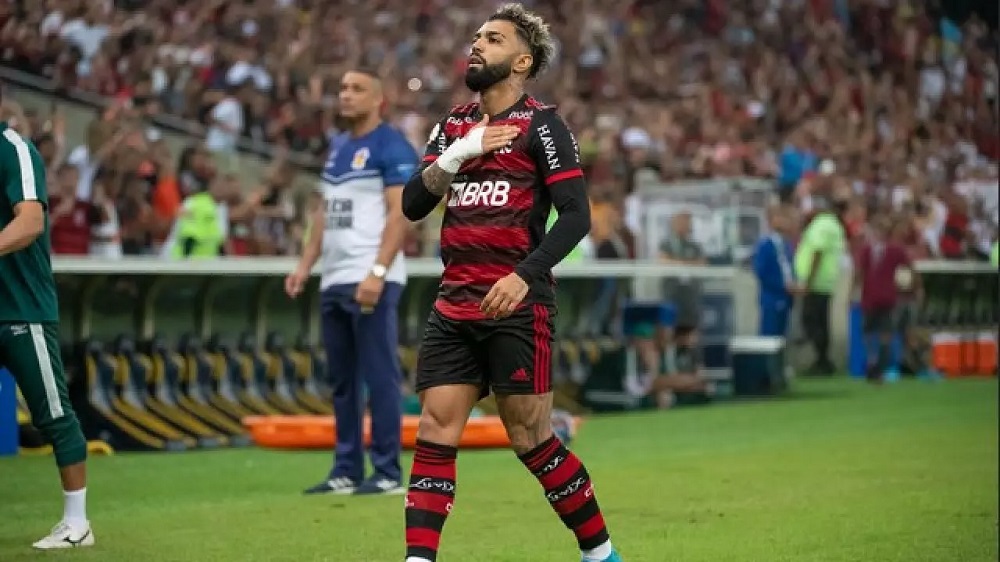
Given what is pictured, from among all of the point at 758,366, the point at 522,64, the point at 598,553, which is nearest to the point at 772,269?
the point at 758,366

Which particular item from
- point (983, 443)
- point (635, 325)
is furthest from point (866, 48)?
point (983, 443)

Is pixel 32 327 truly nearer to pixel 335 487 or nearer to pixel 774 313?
pixel 335 487

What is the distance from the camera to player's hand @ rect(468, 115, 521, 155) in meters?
7.01

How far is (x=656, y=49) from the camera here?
34.8m

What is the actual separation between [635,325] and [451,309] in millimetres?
12990

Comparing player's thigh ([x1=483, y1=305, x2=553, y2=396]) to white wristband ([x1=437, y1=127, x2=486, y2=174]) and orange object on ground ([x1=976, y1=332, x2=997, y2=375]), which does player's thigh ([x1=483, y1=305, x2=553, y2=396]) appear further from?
orange object on ground ([x1=976, y1=332, x2=997, y2=375])

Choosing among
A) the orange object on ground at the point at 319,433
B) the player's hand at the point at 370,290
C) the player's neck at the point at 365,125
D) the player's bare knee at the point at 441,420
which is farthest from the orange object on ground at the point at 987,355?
the player's bare knee at the point at 441,420

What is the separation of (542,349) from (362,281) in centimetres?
378

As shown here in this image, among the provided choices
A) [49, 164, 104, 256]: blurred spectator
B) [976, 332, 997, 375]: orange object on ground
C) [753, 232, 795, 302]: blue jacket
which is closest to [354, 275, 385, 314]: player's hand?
[49, 164, 104, 256]: blurred spectator

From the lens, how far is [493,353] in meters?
7.15

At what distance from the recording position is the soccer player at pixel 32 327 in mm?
8602

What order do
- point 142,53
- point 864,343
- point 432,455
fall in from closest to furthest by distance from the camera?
point 432,455
point 142,53
point 864,343

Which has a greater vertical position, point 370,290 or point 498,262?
point 498,262

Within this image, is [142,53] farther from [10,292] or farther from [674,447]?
[10,292]
